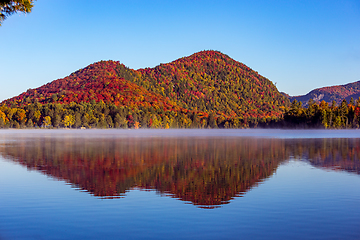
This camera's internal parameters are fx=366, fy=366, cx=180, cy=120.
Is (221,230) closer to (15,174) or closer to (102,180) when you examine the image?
(102,180)

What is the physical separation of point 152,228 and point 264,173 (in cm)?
1797

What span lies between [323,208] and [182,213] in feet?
23.4

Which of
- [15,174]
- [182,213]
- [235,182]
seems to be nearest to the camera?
[182,213]

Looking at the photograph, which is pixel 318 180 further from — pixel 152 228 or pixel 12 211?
pixel 12 211

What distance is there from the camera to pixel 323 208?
1823 cm

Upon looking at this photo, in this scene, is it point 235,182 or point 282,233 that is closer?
point 282,233

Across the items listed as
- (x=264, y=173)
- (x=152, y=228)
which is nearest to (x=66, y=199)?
(x=152, y=228)

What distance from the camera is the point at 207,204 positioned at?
1894cm

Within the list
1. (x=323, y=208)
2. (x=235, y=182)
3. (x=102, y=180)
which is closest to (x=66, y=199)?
(x=102, y=180)

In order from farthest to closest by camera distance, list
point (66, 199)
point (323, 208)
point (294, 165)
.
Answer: point (294, 165) → point (66, 199) → point (323, 208)

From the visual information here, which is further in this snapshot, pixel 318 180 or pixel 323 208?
pixel 318 180

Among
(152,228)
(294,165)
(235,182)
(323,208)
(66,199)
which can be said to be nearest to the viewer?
(152,228)

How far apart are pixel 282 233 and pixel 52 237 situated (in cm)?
875

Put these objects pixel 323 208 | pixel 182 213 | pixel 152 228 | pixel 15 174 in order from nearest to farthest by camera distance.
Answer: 1. pixel 152 228
2. pixel 182 213
3. pixel 323 208
4. pixel 15 174
